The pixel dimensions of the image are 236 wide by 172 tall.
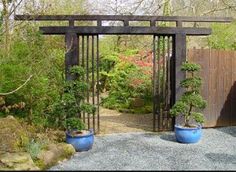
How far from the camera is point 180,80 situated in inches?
280

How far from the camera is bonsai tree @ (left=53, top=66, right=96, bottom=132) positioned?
19.4 feet

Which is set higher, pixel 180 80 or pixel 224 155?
pixel 180 80

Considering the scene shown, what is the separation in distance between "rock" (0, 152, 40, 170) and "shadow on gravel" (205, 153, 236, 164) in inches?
101

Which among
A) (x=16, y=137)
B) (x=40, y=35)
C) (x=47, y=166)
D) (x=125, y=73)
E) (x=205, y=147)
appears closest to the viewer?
(x=47, y=166)

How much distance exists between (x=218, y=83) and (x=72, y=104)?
127 inches

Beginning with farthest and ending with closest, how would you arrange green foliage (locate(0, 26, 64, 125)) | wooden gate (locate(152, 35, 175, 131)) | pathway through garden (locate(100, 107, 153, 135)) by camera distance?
pathway through garden (locate(100, 107, 153, 135)), wooden gate (locate(152, 35, 175, 131)), green foliage (locate(0, 26, 64, 125))

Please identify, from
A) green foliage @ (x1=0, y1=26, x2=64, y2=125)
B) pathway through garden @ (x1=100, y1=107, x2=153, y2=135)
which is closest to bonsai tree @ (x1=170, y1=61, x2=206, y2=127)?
pathway through garden @ (x1=100, y1=107, x2=153, y2=135)

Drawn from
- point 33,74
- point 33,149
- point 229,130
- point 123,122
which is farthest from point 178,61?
point 33,149

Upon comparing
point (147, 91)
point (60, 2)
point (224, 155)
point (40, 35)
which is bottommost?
point (224, 155)

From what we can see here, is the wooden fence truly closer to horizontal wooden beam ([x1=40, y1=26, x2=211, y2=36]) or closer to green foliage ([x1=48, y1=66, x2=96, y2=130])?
horizontal wooden beam ([x1=40, y1=26, x2=211, y2=36])

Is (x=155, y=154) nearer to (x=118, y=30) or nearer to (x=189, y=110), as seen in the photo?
(x=189, y=110)

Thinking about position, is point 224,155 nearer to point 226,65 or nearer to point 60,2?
point 226,65

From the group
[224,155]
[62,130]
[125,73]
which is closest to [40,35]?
[62,130]

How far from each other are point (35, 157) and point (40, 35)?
2.45 meters
